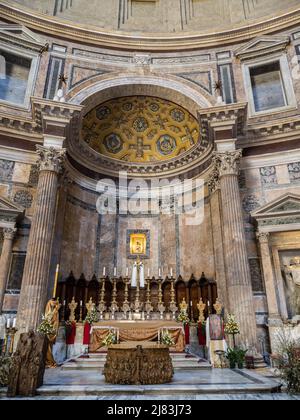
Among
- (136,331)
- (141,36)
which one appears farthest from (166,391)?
(141,36)

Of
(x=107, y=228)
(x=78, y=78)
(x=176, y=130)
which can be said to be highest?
(x=78, y=78)

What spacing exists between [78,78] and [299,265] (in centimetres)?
1305

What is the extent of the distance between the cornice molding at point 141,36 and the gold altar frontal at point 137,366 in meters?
15.7

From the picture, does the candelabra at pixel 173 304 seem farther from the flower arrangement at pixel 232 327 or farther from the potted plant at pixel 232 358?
the potted plant at pixel 232 358

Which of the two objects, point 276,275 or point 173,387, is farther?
point 276,275

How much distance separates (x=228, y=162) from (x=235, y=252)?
3617 mm

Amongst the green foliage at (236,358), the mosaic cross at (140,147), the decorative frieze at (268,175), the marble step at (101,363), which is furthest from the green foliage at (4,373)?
the mosaic cross at (140,147)

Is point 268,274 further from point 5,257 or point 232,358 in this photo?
point 5,257

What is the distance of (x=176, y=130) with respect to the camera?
17375 millimetres

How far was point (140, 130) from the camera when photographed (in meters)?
17.8
